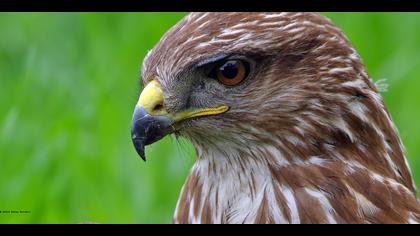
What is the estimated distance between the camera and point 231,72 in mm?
5066

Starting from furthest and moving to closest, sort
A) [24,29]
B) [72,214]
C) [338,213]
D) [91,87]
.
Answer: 1. [24,29]
2. [91,87]
3. [72,214]
4. [338,213]

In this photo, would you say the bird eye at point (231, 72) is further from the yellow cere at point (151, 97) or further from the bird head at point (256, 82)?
the yellow cere at point (151, 97)

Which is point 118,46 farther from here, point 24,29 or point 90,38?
point 24,29

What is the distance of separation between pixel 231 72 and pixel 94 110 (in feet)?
6.37

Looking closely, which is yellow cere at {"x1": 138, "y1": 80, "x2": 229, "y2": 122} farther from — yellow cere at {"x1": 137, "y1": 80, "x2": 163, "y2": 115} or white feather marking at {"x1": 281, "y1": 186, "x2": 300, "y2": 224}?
white feather marking at {"x1": 281, "y1": 186, "x2": 300, "y2": 224}

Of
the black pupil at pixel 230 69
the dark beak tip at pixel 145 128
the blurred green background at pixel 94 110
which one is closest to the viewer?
the dark beak tip at pixel 145 128

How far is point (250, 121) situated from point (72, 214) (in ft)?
5.63

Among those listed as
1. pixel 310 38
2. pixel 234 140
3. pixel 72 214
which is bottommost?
pixel 72 214

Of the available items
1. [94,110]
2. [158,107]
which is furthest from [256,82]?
[94,110]

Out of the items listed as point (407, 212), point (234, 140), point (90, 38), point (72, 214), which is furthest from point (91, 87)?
point (407, 212)

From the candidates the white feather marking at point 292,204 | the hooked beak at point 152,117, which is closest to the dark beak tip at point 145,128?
the hooked beak at point 152,117

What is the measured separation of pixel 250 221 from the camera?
199 inches

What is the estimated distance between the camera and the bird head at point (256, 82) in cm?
503

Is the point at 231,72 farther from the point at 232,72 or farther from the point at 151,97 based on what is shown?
the point at 151,97
